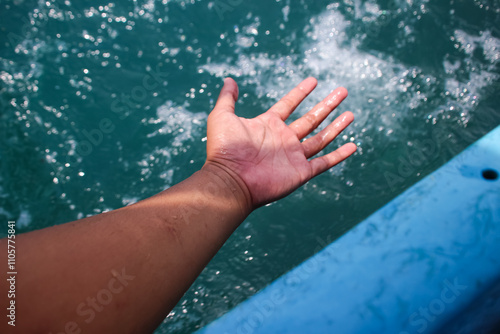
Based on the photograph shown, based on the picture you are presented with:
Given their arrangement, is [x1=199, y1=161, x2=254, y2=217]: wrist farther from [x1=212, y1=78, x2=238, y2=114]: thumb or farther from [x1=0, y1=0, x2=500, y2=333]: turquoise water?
[x1=0, y1=0, x2=500, y2=333]: turquoise water

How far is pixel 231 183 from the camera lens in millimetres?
1329

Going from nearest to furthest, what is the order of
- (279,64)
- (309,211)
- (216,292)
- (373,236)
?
(373,236) → (216,292) → (309,211) → (279,64)

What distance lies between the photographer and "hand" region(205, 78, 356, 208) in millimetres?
1392

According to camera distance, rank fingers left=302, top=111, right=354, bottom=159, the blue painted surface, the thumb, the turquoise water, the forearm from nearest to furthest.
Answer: the forearm → the blue painted surface → the thumb → fingers left=302, top=111, right=354, bottom=159 → the turquoise water

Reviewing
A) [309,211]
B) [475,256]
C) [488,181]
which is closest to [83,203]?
[309,211]

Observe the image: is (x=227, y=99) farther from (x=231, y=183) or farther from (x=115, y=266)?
(x=115, y=266)

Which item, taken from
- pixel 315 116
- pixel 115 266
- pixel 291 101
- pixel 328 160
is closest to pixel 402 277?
pixel 328 160

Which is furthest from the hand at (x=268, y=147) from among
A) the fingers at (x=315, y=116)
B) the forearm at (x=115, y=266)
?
the forearm at (x=115, y=266)

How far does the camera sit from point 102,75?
2.55m

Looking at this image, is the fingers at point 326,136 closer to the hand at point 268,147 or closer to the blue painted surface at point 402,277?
the hand at point 268,147

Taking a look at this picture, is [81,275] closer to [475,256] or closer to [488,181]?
[475,256]

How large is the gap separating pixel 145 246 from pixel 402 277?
3.81ft

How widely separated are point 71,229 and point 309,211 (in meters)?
1.82

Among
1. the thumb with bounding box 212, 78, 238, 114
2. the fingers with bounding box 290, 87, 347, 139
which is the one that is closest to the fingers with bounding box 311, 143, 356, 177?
the fingers with bounding box 290, 87, 347, 139
